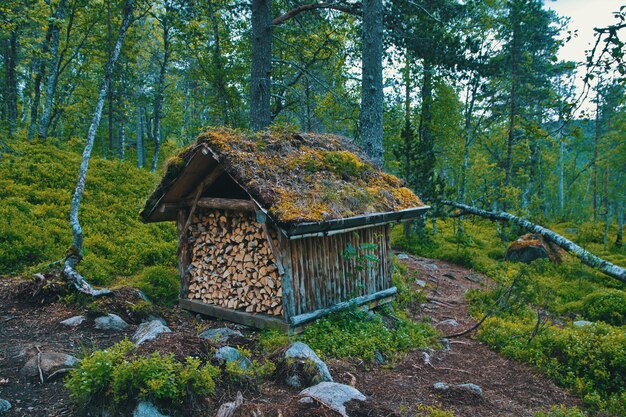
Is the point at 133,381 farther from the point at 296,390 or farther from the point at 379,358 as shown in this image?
the point at 379,358

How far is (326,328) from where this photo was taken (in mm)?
7340

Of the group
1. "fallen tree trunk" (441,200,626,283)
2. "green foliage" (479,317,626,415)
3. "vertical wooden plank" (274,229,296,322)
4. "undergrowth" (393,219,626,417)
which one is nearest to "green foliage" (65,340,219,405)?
"vertical wooden plank" (274,229,296,322)

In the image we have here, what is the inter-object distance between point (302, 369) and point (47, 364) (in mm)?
3007

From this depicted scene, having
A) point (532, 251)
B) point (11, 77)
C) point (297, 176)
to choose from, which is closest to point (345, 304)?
point (297, 176)

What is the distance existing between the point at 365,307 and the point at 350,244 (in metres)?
1.39

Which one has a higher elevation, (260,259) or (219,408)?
(260,259)

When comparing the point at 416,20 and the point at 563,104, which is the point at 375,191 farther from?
the point at 416,20

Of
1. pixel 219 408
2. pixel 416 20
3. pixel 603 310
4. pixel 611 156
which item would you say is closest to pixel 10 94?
pixel 416 20

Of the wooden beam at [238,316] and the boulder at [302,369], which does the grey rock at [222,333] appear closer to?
the wooden beam at [238,316]

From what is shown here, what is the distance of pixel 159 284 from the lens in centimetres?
922

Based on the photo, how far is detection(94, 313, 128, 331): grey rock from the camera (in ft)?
22.3

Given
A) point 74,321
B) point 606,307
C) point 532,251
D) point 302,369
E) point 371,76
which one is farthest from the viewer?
point 532,251

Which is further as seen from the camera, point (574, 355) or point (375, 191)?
point (375, 191)

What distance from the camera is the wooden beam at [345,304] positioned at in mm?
7136
